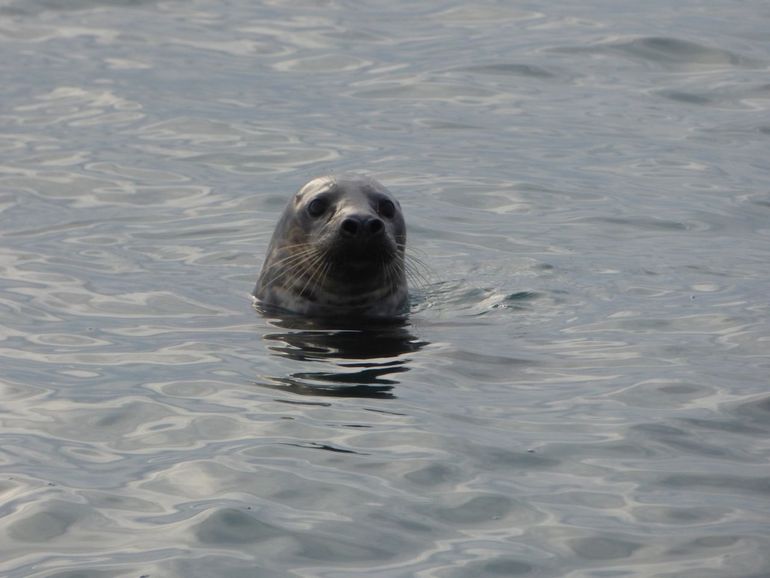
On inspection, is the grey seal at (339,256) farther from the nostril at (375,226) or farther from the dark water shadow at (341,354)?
the dark water shadow at (341,354)

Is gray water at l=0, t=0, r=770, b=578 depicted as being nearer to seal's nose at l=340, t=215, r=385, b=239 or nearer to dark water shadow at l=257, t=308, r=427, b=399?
dark water shadow at l=257, t=308, r=427, b=399

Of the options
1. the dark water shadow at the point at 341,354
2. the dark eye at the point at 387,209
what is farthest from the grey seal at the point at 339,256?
the dark water shadow at the point at 341,354

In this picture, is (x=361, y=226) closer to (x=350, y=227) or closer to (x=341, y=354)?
(x=350, y=227)

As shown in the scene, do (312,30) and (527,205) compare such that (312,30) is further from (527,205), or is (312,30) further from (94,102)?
(527,205)

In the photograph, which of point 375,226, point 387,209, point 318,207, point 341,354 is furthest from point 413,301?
point 341,354

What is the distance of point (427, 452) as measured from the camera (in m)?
7.71

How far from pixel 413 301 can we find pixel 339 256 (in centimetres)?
96

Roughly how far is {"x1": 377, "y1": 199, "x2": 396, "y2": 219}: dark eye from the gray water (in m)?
0.69

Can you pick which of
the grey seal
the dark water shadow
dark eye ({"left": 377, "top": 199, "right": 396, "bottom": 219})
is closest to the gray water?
the dark water shadow

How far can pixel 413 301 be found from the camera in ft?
37.5

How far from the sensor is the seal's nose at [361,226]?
10.3 metres

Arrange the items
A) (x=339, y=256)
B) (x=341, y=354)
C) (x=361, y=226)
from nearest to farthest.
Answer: (x=341, y=354), (x=361, y=226), (x=339, y=256)

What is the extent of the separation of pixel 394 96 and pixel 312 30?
3.55 m

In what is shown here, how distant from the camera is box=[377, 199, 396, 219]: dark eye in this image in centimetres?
1110
